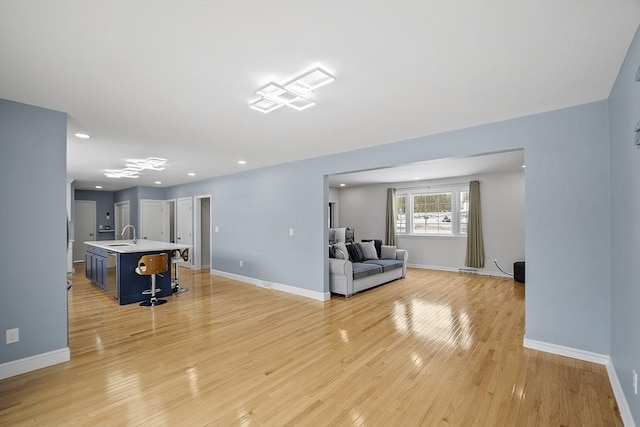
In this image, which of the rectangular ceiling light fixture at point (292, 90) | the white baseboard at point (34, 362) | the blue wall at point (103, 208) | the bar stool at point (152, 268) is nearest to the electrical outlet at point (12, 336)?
the white baseboard at point (34, 362)

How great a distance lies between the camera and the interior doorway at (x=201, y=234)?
8.15m

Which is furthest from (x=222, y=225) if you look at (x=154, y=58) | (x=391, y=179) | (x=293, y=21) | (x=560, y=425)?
(x=560, y=425)

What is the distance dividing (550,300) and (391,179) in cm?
536

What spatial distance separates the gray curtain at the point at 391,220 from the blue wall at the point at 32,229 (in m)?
7.36

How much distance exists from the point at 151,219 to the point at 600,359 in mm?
10290

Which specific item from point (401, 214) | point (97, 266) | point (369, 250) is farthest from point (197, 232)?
point (401, 214)

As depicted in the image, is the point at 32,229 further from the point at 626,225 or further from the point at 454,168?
the point at 454,168

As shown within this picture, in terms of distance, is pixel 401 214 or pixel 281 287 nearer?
pixel 281 287

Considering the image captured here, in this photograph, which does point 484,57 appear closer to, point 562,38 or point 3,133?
point 562,38

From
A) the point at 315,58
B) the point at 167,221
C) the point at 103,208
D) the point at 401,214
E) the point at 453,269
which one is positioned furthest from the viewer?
the point at 103,208

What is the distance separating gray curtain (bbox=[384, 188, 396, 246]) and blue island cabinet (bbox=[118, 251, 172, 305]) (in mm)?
5878

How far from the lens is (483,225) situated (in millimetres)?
7301

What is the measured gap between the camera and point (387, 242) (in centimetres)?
872

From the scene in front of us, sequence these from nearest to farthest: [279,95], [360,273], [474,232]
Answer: [279,95]
[360,273]
[474,232]
